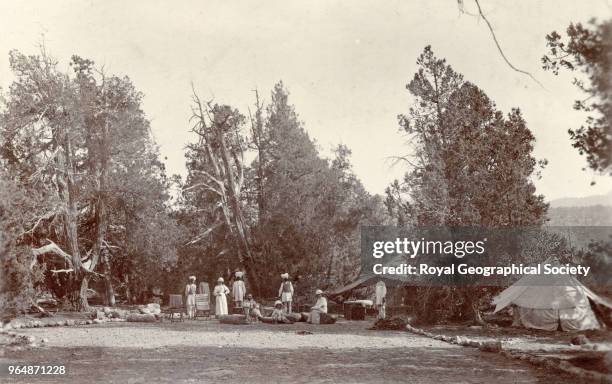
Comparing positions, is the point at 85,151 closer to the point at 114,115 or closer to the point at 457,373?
the point at 114,115

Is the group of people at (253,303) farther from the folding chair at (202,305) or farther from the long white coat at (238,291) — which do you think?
the folding chair at (202,305)

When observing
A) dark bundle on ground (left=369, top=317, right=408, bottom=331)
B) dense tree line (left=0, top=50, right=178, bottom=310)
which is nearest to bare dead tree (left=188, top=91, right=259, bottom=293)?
dense tree line (left=0, top=50, right=178, bottom=310)

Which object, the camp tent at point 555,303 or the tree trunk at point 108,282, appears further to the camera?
the tree trunk at point 108,282

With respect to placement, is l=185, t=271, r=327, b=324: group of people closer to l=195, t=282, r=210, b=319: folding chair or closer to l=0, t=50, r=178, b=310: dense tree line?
l=195, t=282, r=210, b=319: folding chair

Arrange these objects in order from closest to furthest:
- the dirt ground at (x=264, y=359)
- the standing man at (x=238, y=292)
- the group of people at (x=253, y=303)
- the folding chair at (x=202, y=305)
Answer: the dirt ground at (x=264, y=359) < the group of people at (x=253, y=303) < the folding chair at (x=202, y=305) < the standing man at (x=238, y=292)

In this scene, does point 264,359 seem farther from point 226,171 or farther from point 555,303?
point 226,171

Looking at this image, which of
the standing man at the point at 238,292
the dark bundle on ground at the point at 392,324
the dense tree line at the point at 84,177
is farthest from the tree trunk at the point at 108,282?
the dark bundle on ground at the point at 392,324

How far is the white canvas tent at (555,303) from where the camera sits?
1808 centimetres

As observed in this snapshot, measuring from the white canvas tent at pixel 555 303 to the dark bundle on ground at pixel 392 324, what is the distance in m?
3.20

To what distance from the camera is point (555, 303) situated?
18.1 meters

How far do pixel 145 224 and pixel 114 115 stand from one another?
5.27 metres

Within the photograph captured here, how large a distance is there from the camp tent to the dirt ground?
4434 millimetres

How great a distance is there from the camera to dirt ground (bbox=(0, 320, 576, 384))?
9008 millimetres

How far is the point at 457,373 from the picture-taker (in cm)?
952
